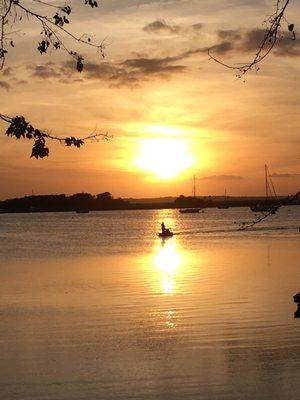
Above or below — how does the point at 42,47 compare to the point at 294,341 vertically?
above

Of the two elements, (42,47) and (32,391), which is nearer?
(42,47)

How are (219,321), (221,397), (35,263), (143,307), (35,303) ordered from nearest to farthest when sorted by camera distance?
(221,397)
(219,321)
(143,307)
(35,303)
(35,263)

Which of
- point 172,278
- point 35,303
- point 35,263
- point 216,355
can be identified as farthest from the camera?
point 35,263

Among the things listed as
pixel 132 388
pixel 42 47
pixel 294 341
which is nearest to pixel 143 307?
pixel 294 341

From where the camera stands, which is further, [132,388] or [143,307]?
[143,307]

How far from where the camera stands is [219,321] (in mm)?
22094

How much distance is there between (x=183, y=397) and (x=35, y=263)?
4120 centimetres

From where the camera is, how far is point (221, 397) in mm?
13938

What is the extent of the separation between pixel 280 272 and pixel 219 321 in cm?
1881

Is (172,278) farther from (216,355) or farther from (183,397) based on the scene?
(183,397)

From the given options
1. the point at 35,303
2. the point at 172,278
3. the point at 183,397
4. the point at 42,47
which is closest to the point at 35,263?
the point at 172,278

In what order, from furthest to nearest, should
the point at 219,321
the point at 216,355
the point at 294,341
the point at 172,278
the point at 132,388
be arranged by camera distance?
the point at 172,278 → the point at 219,321 → the point at 294,341 → the point at 216,355 → the point at 132,388

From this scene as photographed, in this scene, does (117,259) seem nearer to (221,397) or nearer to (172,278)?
(172,278)

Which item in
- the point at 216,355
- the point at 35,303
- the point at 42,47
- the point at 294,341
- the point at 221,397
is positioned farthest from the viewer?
the point at 35,303
